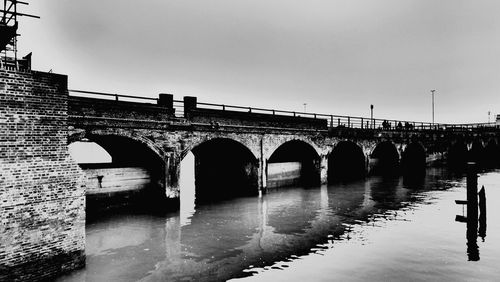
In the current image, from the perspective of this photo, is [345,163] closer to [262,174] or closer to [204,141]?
[262,174]

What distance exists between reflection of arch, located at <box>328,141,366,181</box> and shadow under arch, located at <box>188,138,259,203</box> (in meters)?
11.2

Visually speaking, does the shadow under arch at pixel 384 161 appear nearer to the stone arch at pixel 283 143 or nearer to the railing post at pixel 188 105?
the stone arch at pixel 283 143

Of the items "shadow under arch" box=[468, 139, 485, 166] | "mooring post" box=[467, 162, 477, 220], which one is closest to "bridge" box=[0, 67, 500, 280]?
"shadow under arch" box=[468, 139, 485, 166]

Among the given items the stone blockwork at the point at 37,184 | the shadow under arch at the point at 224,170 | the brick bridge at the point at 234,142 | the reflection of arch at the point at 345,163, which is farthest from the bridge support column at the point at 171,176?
the reflection of arch at the point at 345,163

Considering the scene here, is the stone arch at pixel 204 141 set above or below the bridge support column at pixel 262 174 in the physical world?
above

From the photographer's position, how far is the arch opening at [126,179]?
56.5 feet

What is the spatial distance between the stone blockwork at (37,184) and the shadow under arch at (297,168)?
17756mm

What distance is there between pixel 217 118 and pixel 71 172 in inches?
447

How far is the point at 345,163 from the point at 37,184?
93.8ft

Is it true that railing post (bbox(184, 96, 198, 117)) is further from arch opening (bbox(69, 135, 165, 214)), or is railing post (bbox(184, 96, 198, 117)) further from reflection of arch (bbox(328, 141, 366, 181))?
reflection of arch (bbox(328, 141, 366, 181))

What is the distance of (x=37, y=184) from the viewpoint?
8477mm

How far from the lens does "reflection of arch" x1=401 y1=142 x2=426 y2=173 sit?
3781 cm

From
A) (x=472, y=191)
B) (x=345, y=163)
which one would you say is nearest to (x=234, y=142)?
(x=472, y=191)

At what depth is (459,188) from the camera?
2466 centimetres
